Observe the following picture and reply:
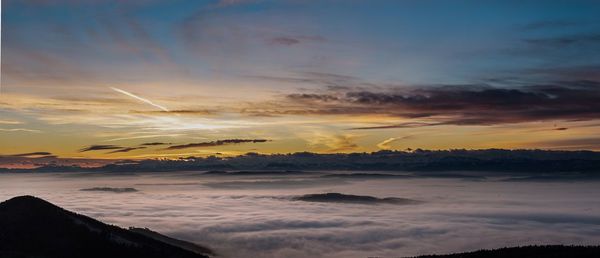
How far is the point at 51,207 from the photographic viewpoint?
4417 inches

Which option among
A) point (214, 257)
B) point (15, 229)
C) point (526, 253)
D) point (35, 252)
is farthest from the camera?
point (214, 257)

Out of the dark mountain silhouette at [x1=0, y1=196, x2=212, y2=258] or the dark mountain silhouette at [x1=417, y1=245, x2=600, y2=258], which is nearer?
the dark mountain silhouette at [x1=0, y1=196, x2=212, y2=258]

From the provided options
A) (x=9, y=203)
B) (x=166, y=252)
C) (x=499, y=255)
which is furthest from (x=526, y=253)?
(x=9, y=203)

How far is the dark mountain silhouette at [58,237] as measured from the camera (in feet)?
314

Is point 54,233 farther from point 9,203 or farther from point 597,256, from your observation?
point 597,256

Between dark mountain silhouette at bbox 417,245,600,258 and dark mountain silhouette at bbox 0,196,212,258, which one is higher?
dark mountain silhouette at bbox 0,196,212,258

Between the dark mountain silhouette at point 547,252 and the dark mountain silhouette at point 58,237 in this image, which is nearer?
the dark mountain silhouette at point 58,237

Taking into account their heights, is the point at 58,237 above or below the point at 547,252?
above

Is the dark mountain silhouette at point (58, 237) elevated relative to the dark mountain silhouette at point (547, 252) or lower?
elevated

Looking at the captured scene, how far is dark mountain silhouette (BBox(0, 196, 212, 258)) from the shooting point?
3765 inches

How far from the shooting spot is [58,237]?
333 feet

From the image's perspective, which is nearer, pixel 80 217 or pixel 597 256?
pixel 597 256

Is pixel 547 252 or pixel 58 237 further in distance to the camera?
pixel 547 252

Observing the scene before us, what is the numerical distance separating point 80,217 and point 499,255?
303 ft
